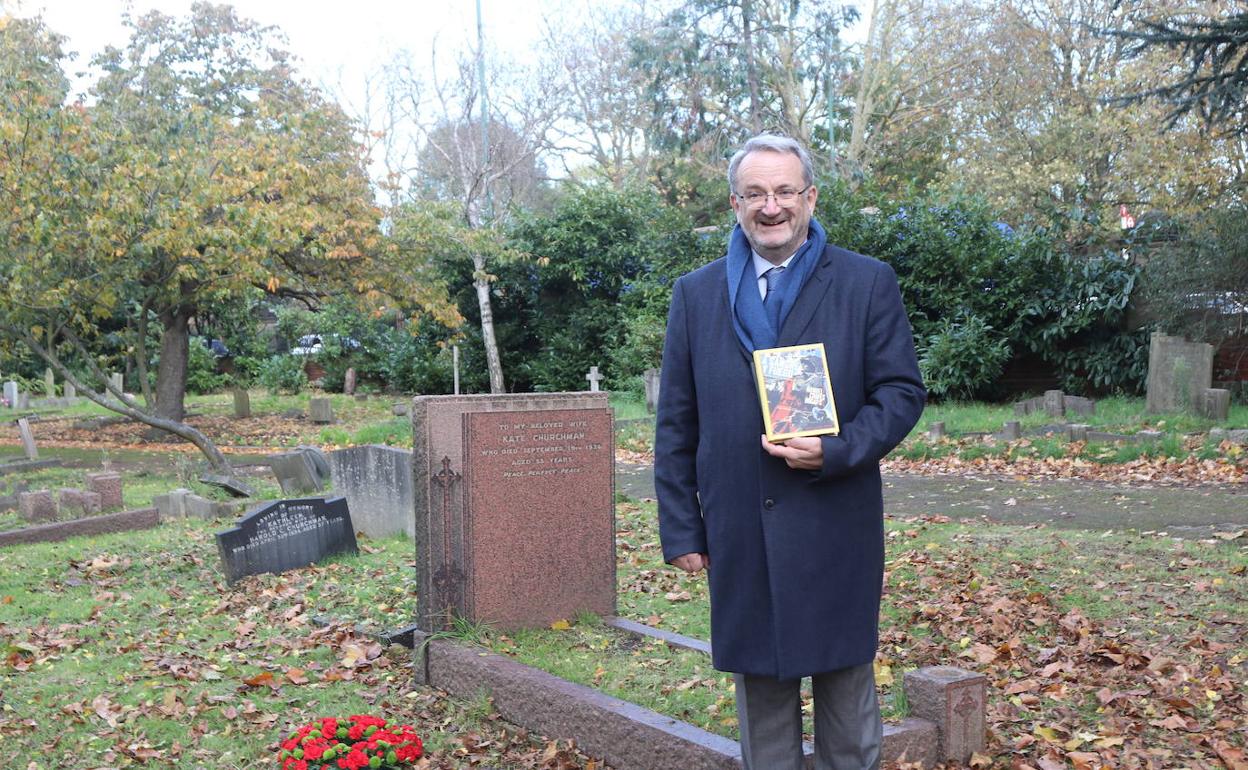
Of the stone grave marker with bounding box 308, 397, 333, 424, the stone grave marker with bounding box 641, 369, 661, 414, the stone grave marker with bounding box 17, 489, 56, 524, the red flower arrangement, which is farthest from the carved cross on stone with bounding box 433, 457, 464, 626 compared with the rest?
the stone grave marker with bounding box 308, 397, 333, 424

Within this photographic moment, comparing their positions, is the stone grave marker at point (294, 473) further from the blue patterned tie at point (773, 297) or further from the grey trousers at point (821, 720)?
the blue patterned tie at point (773, 297)

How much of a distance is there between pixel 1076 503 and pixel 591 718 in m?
6.26

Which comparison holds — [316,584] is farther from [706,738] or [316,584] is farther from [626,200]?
[626,200]

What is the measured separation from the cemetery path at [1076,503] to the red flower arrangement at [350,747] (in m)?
5.75

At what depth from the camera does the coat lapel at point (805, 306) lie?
3.04 metres

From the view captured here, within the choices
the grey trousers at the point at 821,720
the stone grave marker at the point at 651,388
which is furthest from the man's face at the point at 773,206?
the stone grave marker at the point at 651,388

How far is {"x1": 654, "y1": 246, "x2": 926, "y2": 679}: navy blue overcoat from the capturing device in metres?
2.96

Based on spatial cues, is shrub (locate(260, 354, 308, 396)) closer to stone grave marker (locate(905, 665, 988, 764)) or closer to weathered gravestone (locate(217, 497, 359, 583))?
weathered gravestone (locate(217, 497, 359, 583))

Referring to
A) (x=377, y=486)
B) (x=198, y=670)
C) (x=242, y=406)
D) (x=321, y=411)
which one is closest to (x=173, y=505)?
(x=377, y=486)

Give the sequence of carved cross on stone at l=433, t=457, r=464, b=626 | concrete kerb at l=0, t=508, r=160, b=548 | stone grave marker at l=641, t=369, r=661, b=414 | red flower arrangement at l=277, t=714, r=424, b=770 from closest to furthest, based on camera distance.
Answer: red flower arrangement at l=277, t=714, r=424, b=770 → carved cross on stone at l=433, t=457, r=464, b=626 → concrete kerb at l=0, t=508, r=160, b=548 → stone grave marker at l=641, t=369, r=661, b=414

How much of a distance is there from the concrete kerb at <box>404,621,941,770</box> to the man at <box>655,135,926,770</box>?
34.4 inches

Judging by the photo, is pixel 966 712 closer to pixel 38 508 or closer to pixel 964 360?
pixel 38 508

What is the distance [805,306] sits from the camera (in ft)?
10.0

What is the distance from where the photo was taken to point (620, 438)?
52.8 feet
